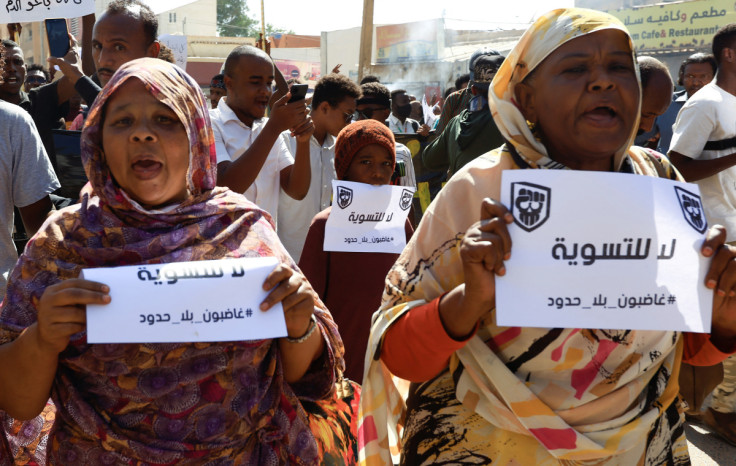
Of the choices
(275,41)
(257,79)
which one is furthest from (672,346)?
(275,41)

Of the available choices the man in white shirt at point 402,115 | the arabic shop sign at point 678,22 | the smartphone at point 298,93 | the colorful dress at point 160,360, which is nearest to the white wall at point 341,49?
the arabic shop sign at point 678,22

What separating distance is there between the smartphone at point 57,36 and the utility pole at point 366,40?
34.8 feet

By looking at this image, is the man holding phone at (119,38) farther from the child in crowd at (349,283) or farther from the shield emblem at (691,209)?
the shield emblem at (691,209)

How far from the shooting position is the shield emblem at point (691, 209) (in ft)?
6.16

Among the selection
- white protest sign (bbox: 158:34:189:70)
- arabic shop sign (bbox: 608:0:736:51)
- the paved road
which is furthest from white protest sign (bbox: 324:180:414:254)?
arabic shop sign (bbox: 608:0:736:51)

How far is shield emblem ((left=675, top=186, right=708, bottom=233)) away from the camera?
6.16 feet

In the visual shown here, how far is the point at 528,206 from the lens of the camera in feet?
5.90

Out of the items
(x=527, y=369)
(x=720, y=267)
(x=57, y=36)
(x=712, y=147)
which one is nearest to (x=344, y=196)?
(x=527, y=369)

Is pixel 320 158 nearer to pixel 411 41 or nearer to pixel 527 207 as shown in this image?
pixel 527 207

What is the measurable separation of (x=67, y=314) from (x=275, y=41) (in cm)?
6137

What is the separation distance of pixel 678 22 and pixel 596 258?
27849 mm

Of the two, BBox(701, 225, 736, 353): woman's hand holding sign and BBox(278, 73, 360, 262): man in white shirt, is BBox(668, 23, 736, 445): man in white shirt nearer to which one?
BBox(278, 73, 360, 262): man in white shirt

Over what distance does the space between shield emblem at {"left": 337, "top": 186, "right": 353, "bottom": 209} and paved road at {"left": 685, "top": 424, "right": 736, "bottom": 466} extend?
9.22 ft

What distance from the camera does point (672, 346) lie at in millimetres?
2076
